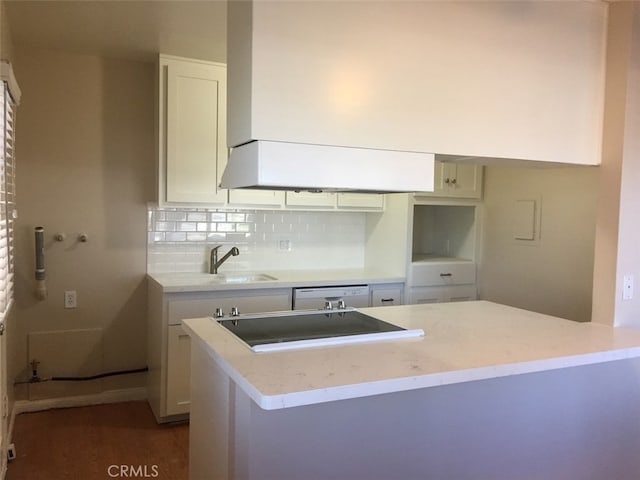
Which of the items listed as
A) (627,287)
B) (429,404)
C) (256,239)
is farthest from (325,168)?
(256,239)

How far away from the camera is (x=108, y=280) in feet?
11.9

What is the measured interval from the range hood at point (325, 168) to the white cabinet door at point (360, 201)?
1835mm

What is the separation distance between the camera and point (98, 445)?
3041mm

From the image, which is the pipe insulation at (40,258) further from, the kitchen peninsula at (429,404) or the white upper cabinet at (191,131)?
the kitchen peninsula at (429,404)

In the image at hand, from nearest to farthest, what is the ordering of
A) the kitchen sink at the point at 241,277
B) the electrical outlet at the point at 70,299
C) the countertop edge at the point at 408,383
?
the countertop edge at the point at 408,383 → the electrical outlet at the point at 70,299 → the kitchen sink at the point at 241,277

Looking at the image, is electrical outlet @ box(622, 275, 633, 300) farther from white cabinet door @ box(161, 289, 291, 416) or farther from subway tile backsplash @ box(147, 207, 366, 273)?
subway tile backsplash @ box(147, 207, 366, 273)

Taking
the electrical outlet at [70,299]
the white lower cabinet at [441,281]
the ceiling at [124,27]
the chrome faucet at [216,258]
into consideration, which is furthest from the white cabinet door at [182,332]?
the ceiling at [124,27]

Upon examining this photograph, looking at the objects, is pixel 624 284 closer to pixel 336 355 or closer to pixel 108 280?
pixel 336 355

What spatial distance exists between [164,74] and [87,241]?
122cm

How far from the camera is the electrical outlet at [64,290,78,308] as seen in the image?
353cm

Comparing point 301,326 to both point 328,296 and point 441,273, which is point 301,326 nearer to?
point 328,296

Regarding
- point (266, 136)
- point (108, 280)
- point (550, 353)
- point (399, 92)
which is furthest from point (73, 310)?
point (550, 353)

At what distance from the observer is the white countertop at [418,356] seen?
149 cm

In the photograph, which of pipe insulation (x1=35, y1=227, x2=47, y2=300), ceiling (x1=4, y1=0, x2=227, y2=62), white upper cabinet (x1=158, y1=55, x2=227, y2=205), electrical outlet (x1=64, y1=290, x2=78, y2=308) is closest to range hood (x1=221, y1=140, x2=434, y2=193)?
ceiling (x1=4, y1=0, x2=227, y2=62)
